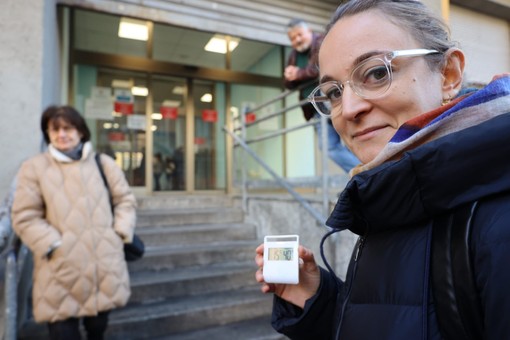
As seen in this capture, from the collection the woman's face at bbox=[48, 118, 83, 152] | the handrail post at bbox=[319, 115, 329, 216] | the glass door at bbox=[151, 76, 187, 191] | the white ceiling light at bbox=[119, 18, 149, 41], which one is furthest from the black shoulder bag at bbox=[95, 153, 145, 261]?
the white ceiling light at bbox=[119, 18, 149, 41]

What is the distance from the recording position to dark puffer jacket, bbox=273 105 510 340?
1.62ft

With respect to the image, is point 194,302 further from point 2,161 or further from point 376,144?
point 376,144

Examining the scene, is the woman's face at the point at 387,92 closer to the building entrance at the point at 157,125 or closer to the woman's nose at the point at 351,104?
the woman's nose at the point at 351,104

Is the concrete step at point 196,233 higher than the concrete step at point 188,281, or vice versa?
the concrete step at point 196,233

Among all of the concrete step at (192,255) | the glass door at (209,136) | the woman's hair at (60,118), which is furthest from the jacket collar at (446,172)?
the glass door at (209,136)

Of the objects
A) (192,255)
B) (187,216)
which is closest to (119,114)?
(187,216)

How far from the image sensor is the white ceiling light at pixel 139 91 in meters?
6.46

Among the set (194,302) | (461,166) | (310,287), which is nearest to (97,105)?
(194,302)

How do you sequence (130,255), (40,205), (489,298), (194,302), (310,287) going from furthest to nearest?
(194,302) < (130,255) < (40,205) < (310,287) < (489,298)

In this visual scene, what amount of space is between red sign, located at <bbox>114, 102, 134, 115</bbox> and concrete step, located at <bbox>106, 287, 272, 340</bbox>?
14.1ft

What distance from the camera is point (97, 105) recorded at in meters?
6.27

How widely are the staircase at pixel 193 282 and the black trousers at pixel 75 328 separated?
21.1 inches

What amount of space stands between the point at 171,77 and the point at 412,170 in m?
6.55

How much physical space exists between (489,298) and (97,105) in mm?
6740
